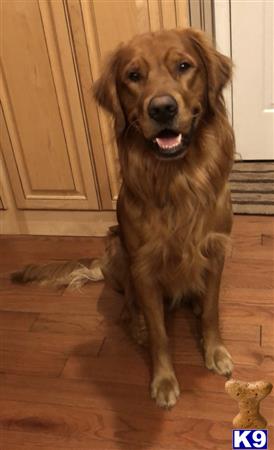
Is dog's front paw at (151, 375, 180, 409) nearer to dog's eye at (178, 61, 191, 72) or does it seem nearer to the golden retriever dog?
the golden retriever dog

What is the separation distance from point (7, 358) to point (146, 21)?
1287mm

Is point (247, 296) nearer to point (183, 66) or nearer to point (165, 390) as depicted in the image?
point (165, 390)

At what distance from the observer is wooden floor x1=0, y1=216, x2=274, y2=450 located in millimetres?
1347

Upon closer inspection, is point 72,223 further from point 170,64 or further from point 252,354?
point 170,64

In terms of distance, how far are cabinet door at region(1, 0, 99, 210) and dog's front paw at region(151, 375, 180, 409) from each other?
95 cm

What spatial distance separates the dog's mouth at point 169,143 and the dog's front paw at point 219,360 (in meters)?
0.66

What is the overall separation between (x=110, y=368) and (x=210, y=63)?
97 centimetres

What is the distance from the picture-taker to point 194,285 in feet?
4.75

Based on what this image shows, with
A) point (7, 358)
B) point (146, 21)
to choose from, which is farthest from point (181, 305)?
point (146, 21)

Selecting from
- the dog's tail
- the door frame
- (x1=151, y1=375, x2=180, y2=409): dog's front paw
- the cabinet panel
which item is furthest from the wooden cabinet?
(x1=151, y1=375, x2=180, y2=409): dog's front paw

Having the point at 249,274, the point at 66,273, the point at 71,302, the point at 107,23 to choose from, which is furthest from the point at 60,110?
the point at 249,274

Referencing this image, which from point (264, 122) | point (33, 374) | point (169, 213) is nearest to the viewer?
point (169, 213)

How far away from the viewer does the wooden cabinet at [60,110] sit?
176 cm

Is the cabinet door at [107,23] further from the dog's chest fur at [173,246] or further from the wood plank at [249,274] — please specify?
the wood plank at [249,274]
